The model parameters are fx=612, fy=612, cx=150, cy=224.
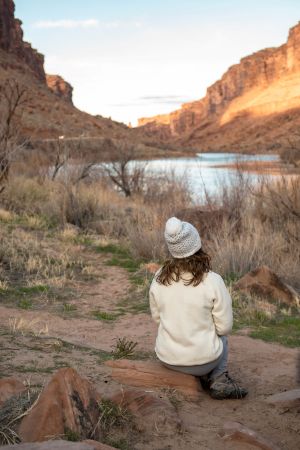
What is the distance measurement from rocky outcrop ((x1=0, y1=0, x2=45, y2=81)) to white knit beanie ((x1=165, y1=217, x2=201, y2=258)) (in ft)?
262

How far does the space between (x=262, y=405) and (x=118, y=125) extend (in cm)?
7263

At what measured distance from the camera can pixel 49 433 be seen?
9.49 ft

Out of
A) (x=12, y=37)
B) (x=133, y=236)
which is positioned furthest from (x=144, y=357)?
(x=12, y=37)

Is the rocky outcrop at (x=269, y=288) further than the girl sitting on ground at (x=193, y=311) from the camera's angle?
Yes

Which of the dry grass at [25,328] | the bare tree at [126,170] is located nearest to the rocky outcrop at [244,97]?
the bare tree at [126,170]

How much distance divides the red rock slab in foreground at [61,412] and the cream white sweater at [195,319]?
3.17 feet

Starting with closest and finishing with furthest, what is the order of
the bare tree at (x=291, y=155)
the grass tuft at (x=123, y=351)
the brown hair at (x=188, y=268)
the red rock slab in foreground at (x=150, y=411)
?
the red rock slab in foreground at (x=150, y=411), the brown hair at (x=188, y=268), the grass tuft at (x=123, y=351), the bare tree at (x=291, y=155)

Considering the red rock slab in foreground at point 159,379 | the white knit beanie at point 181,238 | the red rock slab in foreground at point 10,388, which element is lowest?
the red rock slab in foreground at point 159,379

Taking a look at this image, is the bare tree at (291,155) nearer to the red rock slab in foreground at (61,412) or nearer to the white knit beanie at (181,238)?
the white knit beanie at (181,238)

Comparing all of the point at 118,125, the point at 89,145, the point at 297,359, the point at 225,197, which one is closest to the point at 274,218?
the point at 225,197

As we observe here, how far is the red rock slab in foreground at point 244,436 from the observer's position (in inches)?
119

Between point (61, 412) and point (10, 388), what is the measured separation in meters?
0.63

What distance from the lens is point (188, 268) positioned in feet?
12.8

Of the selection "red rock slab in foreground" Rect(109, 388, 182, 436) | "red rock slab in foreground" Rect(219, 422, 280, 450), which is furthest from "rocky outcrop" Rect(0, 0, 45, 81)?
"red rock slab in foreground" Rect(219, 422, 280, 450)
